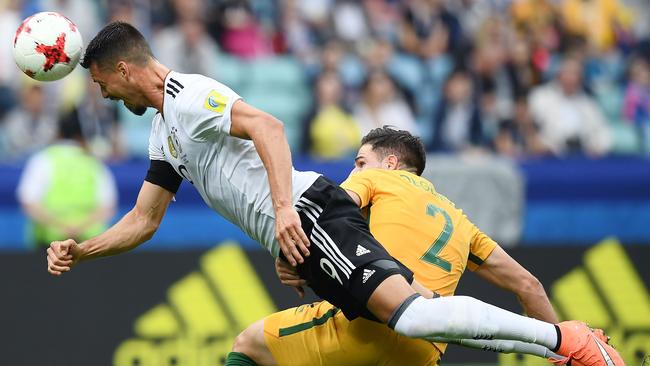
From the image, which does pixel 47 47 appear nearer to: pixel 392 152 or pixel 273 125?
pixel 273 125

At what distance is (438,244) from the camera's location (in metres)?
6.29

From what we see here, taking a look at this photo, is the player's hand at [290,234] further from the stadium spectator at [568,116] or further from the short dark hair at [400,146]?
the stadium spectator at [568,116]

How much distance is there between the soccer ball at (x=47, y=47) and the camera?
6043 mm

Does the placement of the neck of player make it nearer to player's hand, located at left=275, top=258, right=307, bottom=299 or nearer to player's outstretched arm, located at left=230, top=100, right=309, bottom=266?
player's outstretched arm, located at left=230, top=100, right=309, bottom=266

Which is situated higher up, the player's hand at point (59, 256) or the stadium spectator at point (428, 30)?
the stadium spectator at point (428, 30)

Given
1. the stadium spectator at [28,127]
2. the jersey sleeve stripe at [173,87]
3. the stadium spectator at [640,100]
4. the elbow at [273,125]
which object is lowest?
the elbow at [273,125]

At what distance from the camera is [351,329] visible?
6.18 meters

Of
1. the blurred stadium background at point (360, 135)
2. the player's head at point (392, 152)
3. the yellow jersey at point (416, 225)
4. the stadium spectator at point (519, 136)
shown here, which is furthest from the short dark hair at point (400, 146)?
the stadium spectator at point (519, 136)

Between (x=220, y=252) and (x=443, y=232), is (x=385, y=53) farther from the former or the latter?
(x=443, y=232)

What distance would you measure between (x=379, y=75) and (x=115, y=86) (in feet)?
25.4

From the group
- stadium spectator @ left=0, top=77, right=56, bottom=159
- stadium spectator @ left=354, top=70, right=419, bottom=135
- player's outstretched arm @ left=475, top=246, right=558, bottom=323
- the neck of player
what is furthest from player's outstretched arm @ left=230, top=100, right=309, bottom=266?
stadium spectator @ left=354, top=70, right=419, bottom=135

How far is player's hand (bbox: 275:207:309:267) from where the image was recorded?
18.8 feet

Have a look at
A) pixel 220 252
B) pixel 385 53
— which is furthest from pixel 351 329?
pixel 385 53

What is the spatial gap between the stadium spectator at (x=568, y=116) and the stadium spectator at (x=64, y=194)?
6057mm
